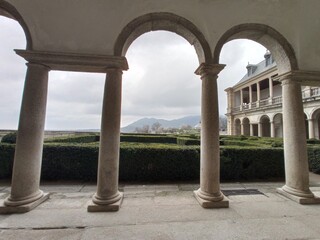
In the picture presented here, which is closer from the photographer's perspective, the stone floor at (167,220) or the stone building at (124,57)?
the stone floor at (167,220)

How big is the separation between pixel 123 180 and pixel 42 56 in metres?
4.11

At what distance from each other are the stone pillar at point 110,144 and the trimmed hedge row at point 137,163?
2265mm

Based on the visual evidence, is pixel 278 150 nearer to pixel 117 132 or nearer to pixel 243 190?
pixel 243 190

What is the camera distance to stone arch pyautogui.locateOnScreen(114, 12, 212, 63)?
379cm

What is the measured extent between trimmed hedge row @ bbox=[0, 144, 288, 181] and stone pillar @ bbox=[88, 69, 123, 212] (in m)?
2.27

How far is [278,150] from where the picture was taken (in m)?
6.36

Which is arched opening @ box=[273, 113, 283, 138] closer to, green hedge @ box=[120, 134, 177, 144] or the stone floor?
green hedge @ box=[120, 134, 177, 144]

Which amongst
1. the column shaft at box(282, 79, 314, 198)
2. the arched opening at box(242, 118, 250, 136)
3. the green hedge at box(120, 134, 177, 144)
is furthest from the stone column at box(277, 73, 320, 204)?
the arched opening at box(242, 118, 250, 136)

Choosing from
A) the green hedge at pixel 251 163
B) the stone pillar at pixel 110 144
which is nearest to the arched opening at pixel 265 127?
the green hedge at pixel 251 163

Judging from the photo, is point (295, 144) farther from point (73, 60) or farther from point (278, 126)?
point (278, 126)

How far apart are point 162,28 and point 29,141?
362 cm

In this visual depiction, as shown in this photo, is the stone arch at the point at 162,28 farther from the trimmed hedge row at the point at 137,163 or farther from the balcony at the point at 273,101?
the balcony at the point at 273,101

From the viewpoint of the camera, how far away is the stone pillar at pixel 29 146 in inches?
132

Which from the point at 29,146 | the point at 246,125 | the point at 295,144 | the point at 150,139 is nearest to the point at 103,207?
the point at 29,146
